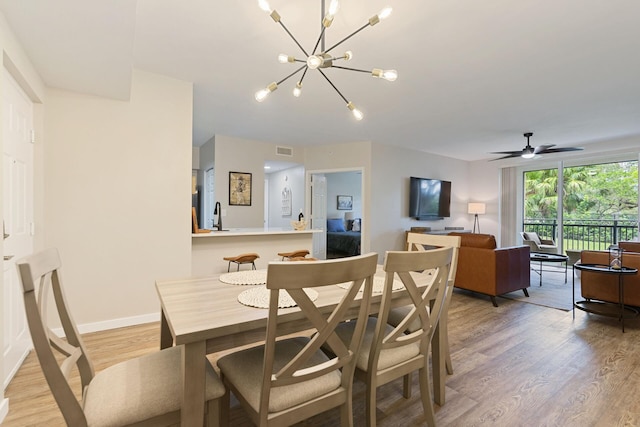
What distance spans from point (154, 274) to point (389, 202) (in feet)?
14.6

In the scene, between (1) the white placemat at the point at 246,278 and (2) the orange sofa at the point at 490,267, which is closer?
(1) the white placemat at the point at 246,278

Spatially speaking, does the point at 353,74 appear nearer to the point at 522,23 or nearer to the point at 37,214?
the point at 522,23

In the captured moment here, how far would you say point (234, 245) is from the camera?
12.3ft

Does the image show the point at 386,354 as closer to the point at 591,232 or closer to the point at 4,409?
the point at 4,409

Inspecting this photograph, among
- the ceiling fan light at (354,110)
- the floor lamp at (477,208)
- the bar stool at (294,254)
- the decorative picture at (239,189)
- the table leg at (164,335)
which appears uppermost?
the ceiling fan light at (354,110)

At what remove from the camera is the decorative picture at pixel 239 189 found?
5.65 metres

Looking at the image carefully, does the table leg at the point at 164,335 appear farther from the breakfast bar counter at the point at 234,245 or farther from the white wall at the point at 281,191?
the white wall at the point at 281,191

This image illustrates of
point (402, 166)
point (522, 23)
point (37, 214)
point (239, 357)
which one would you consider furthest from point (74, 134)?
point (402, 166)

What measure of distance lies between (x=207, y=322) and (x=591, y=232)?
26.2 feet

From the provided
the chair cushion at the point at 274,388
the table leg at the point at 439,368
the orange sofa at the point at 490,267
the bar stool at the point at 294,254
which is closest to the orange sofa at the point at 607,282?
the orange sofa at the point at 490,267

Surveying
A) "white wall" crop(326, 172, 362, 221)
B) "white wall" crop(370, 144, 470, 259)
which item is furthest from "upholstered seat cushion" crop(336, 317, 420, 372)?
"white wall" crop(326, 172, 362, 221)

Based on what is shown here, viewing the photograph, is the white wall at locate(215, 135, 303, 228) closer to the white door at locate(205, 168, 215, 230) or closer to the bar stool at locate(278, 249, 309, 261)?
the white door at locate(205, 168, 215, 230)

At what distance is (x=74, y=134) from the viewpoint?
2727 millimetres

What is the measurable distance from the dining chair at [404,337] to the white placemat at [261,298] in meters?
0.37
